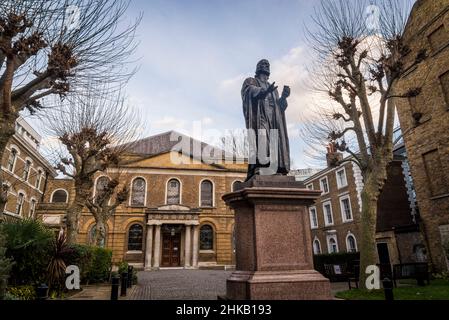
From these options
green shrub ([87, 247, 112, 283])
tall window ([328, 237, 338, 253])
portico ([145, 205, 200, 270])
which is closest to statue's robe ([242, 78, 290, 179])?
green shrub ([87, 247, 112, 283])

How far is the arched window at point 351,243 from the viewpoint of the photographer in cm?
2320

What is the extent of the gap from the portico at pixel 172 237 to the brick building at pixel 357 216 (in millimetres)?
11737

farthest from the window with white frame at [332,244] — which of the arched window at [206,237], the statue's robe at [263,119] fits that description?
the statue's robe at [263,119]

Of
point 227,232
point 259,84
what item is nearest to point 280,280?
point 259,84

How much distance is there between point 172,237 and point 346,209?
14.9 m

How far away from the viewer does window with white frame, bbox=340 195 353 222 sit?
23.9 meters

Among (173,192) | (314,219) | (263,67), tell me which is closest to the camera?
(263,67)

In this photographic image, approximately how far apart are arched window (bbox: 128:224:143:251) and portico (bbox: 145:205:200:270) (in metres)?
1.50

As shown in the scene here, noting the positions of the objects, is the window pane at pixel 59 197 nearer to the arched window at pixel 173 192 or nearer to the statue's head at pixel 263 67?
the arched window at pixel 173 192

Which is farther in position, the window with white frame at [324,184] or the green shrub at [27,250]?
the window with white frame at [324,184]

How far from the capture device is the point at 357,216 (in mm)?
22719

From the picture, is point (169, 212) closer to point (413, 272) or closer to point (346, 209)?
point (346, 209)

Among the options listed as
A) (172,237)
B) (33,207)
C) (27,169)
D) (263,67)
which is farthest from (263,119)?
(33,207)

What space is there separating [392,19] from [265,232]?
9.86 metres
